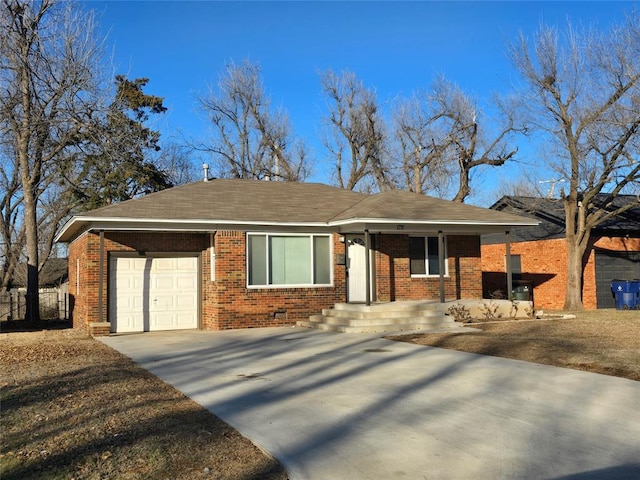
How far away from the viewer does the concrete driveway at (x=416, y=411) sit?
5.07m

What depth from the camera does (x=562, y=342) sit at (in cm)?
1238

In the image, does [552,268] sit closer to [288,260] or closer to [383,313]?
[383,313]

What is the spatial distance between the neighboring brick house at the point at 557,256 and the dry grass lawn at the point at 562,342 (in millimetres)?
6555

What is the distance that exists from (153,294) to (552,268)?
1563cm

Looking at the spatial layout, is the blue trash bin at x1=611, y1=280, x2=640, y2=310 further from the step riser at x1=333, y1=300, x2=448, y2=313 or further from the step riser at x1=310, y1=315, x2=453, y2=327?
the step riser at x1=310, y1=315, x2=453, y2=327

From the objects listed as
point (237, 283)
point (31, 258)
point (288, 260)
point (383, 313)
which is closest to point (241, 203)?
point (288, 260)

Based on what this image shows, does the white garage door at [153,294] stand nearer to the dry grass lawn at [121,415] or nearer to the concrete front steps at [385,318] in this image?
the concrete front steps at [385,318]

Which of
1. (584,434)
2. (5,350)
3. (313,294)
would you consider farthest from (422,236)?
(584,434)

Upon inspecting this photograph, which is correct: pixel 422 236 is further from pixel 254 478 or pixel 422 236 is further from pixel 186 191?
pixel 254 478

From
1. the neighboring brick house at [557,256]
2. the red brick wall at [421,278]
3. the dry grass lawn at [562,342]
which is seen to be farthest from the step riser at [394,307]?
the neighboring brick house at [557,256]

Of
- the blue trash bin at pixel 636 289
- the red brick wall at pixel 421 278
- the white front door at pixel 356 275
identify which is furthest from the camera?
the blue trash bin at pixel 636 289

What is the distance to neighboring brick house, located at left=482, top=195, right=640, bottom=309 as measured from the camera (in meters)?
23.6

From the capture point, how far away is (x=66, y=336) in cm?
1584

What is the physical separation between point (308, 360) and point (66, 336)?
26.6ft
